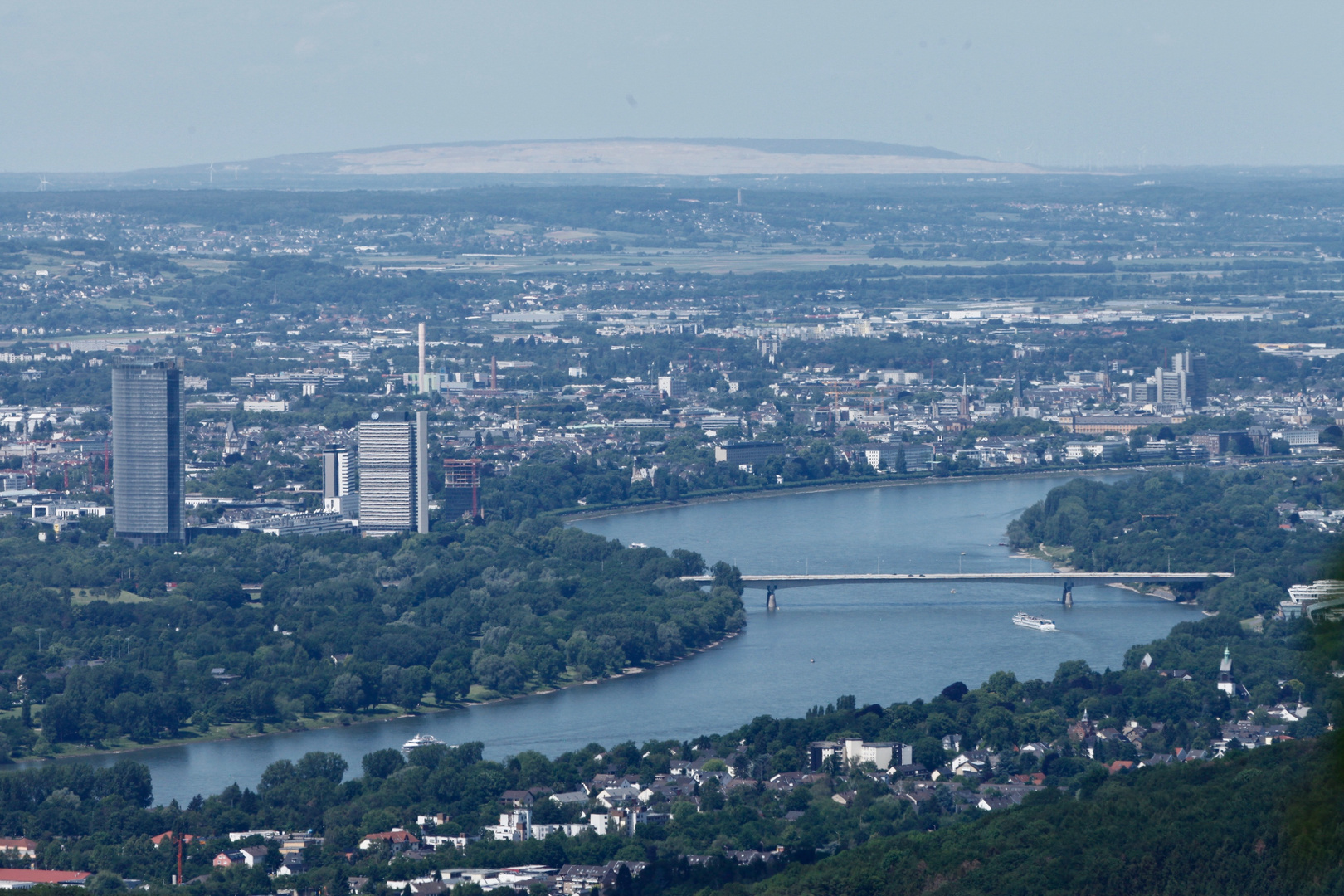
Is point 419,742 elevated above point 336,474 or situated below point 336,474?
below

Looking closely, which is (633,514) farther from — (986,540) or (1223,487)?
(1223,487)

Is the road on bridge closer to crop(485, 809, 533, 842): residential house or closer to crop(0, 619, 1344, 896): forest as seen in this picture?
crop(0, 619, 1344, 896): forest

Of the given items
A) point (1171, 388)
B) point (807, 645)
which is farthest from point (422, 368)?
point (807, 645)

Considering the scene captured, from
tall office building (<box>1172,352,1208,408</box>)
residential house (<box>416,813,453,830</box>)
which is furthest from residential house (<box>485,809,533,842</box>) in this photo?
tall office building (<box>1172,352,1208,408</box>)

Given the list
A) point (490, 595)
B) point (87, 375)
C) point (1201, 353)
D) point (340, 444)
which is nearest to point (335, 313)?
point (87, 375)

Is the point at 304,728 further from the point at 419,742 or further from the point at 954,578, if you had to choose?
the point at 954,578
